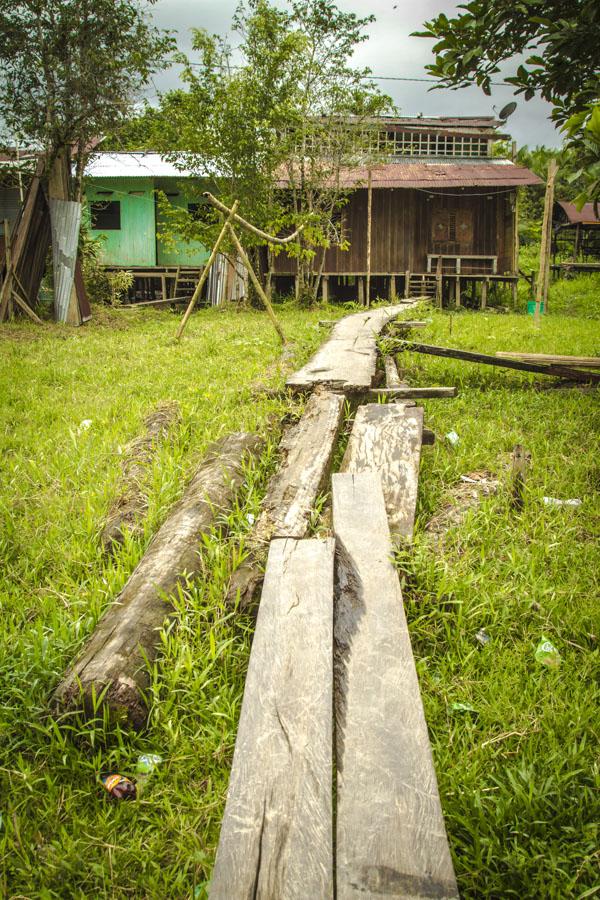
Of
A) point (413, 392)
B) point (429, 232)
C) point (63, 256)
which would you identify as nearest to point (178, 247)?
point (63, 256)

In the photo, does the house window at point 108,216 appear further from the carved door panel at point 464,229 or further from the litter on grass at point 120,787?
the litter on grass at point 120,787

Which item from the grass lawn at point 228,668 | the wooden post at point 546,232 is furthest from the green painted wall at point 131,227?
the grass lawn at point 228,668

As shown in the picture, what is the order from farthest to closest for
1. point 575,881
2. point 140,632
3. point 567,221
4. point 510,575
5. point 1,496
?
1. point 567,221
2. point 1,496
3. point 510,575
4. point 140,632
5. point 575,881

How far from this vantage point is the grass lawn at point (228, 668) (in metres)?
1.48

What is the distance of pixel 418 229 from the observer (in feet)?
57.8

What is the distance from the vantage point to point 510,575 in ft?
8.61

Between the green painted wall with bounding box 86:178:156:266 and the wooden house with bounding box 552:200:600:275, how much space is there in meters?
13.7

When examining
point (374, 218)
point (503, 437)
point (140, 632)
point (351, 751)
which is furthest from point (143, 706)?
point (374, 218)

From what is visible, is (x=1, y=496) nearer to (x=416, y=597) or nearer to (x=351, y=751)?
(x=416, y=597)

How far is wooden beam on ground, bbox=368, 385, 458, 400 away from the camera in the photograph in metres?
4.39

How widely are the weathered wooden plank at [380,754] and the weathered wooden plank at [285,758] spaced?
0.06 m

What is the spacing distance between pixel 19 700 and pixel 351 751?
43.2 inches

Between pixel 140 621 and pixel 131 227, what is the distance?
58.0 feet

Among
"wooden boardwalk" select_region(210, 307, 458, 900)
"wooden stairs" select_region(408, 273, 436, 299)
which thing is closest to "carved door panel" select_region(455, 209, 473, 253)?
"wooden stairs" select_region(408, 273, 436, 299)
